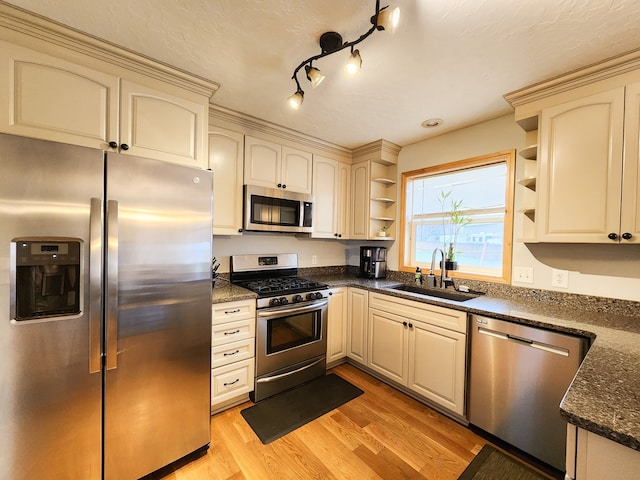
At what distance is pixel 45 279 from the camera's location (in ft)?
4.00

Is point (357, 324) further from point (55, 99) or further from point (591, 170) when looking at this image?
point (55, 99)

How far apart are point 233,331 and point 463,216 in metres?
2.34

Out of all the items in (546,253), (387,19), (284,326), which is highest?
(387,19)

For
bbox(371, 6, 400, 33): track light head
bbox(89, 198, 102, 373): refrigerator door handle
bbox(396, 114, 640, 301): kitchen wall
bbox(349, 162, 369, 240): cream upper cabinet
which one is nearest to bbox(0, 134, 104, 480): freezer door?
bbox(89, 198, 102, 373): refrigerator door handle

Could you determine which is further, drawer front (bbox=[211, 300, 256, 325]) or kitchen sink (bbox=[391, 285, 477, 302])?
kitchen sink (bbox=[391, 285, 477, 302])

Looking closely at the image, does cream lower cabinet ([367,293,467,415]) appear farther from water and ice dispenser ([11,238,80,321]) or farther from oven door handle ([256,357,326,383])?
water and ice dispenser ([11,238,80,321])

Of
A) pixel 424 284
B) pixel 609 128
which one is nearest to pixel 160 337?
pixel 424 284

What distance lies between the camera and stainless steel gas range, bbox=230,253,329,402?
85.9 inches

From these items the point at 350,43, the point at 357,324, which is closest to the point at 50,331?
the point at 350,43

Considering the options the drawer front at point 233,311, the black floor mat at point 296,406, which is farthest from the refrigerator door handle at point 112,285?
the black floor mat at point 296,406

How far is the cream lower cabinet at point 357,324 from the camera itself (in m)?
2.65

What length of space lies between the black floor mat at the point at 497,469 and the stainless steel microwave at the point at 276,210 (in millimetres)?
2176

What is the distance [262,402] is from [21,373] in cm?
152

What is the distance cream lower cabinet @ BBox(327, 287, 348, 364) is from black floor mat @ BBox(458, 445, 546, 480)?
137 centimetres
